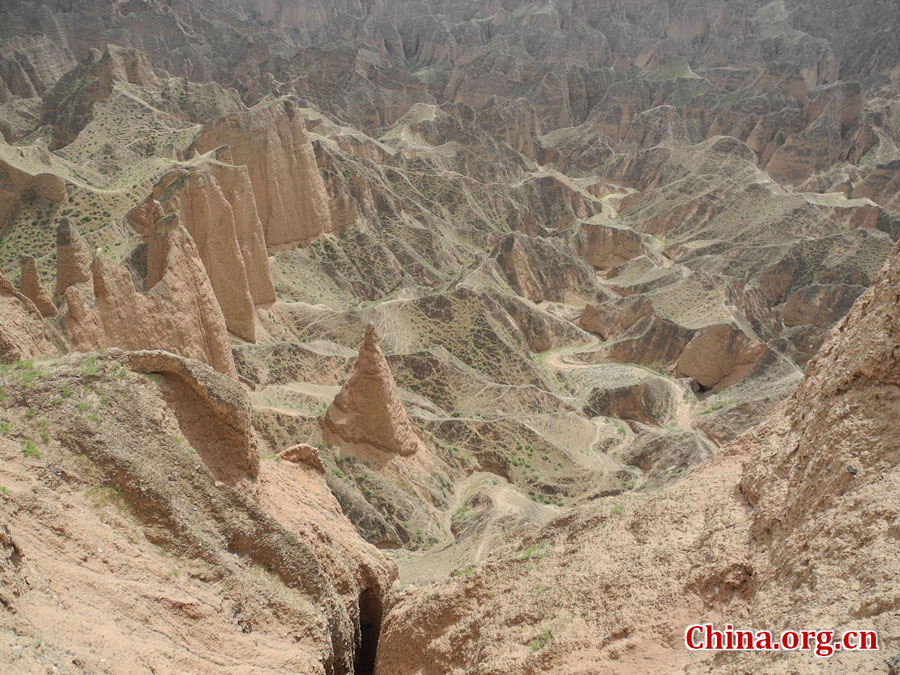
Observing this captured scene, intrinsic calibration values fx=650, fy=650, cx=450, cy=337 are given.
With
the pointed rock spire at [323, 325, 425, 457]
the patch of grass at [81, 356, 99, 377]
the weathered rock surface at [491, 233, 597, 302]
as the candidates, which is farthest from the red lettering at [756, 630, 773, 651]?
the weathered rock surface at [491, 233, 597, 302]

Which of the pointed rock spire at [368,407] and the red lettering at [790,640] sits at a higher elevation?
the pointed rock spire at [368,407]

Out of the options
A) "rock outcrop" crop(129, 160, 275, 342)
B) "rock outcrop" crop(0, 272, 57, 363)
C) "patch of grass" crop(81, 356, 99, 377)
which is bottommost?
"patch of grass" crop(81, 356, 99, 377)

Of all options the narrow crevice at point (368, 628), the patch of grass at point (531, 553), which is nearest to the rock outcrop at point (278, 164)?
the narrow crevice at point (368, 628)

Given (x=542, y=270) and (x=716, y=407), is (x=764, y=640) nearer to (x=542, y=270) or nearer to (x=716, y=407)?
(x=716, y=407)

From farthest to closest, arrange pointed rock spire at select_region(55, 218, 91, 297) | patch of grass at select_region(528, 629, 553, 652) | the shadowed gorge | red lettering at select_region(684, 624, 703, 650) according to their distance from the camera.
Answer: pointed rock spire at select_region(55, 218, 91, 297), patch of grass at select_region(528, 629, 553, 652), the shadowed gorge, red lettering at select_region(684, 624, 703, 650)

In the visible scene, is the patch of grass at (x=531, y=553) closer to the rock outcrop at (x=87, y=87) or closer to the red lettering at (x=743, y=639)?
the red lettering at (x=743, y=639)

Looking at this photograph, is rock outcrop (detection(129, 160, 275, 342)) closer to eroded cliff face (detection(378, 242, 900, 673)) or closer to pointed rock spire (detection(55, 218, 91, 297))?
pointed rock spire (detection(55, 218, 91, 297))
